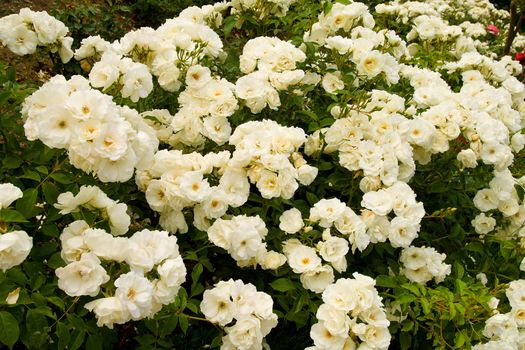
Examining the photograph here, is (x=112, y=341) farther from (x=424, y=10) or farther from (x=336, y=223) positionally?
(x=424, y=10)

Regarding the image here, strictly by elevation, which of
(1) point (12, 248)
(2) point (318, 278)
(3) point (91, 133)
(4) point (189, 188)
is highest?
(3) point (91, 133)

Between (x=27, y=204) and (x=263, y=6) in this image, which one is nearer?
(x=27, y=204)

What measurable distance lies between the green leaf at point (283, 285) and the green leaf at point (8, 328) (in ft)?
2.68

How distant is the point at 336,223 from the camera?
2.00 metres

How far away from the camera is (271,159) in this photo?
76.4 inches

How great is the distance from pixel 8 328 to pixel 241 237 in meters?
0.72

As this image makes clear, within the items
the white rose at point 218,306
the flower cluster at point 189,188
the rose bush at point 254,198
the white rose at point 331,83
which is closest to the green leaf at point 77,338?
the rose bush at point 254,198

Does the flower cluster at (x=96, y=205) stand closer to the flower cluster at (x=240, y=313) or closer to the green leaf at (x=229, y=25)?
the flower cluster at (x=240, y=313)

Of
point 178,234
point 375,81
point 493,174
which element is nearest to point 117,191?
point 178,234

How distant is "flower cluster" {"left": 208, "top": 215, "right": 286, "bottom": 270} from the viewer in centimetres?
187

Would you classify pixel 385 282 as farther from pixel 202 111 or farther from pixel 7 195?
pixel 7 195

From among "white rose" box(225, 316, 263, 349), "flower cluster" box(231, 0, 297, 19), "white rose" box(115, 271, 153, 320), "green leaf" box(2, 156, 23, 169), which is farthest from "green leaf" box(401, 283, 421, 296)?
"flower cluster" box(231, 0, 297, 19)

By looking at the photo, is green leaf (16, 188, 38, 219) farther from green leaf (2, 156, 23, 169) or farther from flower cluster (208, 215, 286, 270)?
flower cluster (208, 215, 286, 270)

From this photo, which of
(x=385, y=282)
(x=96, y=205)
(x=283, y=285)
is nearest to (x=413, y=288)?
(x=385, y=282)
